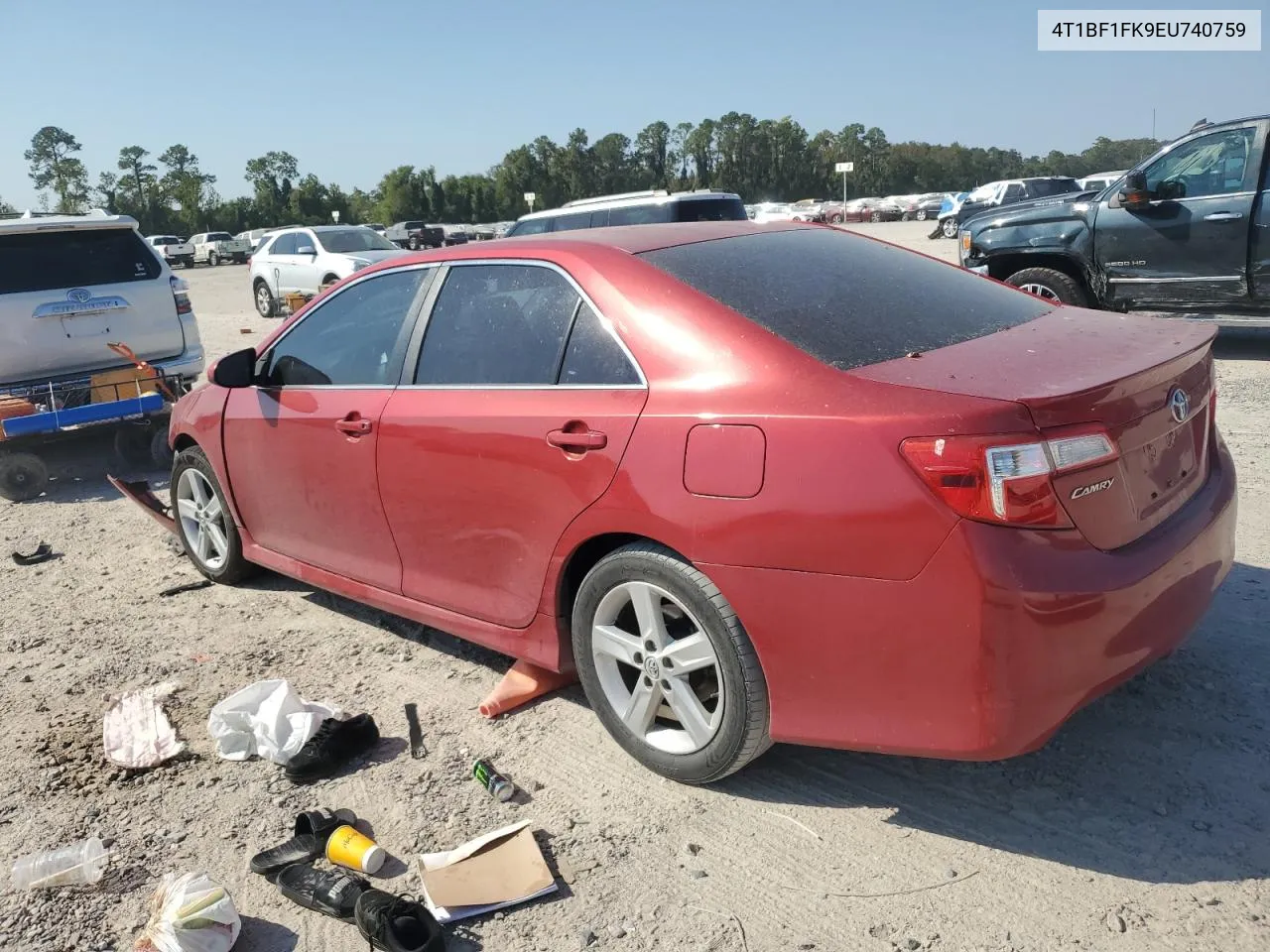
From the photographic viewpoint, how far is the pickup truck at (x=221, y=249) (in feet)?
195

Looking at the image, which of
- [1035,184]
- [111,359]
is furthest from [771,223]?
[1035,184]

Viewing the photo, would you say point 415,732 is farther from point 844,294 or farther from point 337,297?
point 844,294

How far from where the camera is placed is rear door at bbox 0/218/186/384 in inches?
296

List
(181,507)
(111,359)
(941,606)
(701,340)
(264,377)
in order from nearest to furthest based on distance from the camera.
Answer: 1. (941,606)
2. (701,340)
3. (264,377)
4. (181,507)
5. (111,359)

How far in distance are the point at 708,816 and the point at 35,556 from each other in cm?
473

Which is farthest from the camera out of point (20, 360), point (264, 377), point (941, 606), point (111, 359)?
point (111, 359)

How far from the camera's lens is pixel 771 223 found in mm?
3869

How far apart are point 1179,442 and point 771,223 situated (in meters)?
1.67

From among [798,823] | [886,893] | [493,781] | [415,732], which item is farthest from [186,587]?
[886,893]

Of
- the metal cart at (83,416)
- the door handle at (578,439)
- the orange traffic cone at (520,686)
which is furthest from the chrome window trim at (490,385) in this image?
the metal cart at (83,416)

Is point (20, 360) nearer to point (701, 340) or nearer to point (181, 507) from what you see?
point (181, 507)

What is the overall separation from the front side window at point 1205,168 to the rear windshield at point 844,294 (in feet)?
21.3

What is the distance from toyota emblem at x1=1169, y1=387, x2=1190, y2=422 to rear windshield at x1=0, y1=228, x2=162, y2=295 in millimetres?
7707

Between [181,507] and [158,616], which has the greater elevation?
A: [181,507]
